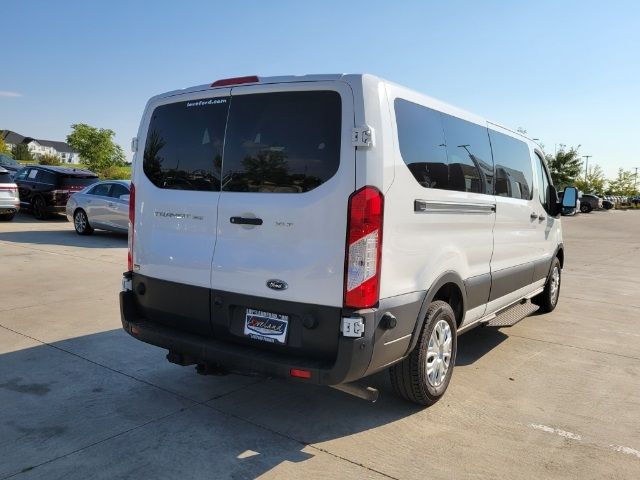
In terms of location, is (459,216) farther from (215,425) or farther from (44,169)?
(44,169)

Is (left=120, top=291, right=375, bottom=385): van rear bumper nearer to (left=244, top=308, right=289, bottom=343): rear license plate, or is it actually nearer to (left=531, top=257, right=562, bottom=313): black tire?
(left=244, top=308, right=289, bottom=343): rear license plate

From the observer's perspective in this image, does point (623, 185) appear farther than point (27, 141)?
No

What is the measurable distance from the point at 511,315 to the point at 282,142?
3.42m

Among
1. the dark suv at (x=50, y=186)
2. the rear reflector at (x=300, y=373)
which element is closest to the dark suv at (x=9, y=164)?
the dark suv at (x=50, y=186)

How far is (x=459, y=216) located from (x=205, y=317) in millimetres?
1987

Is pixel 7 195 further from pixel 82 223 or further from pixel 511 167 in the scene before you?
pixel 511 167

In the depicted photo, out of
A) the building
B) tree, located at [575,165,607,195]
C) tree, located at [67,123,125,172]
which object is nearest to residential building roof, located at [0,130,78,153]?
the building

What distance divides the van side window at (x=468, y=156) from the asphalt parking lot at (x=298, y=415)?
5.43 feet

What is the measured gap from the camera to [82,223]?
557 inches

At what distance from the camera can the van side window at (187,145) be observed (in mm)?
3662

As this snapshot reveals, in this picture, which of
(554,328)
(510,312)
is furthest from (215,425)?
(554,328)

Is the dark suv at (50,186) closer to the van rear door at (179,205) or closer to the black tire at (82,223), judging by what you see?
the black tire at (82,223)

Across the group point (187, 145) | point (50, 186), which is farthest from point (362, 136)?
point (50, 186)

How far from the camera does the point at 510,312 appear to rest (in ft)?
18.7
